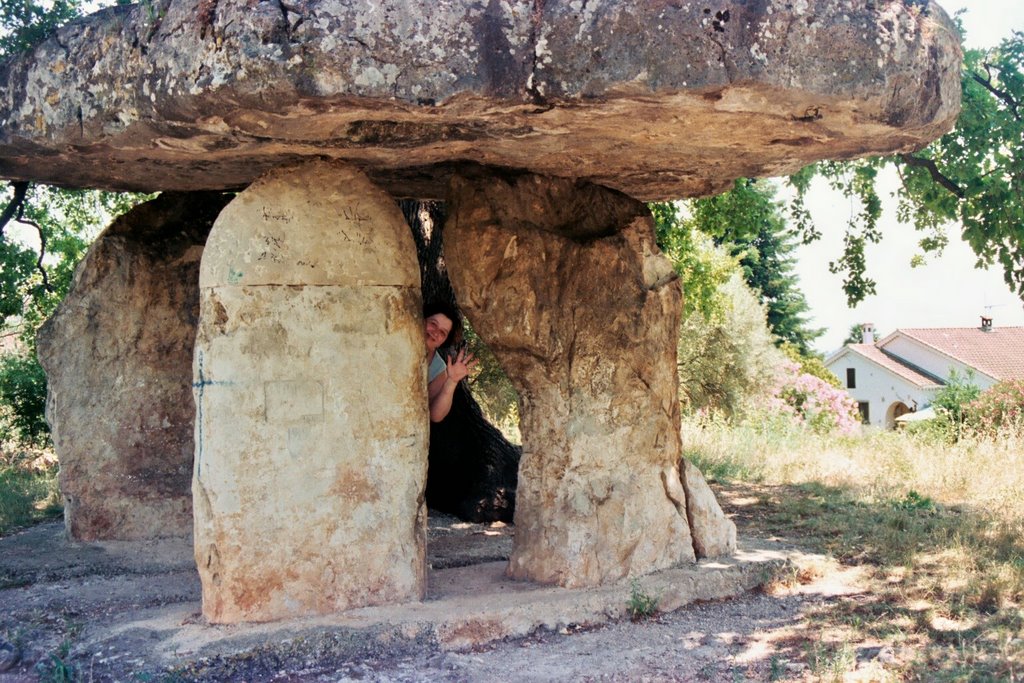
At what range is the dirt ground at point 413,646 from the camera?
13.1ft

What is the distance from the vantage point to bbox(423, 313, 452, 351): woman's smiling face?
246 inches

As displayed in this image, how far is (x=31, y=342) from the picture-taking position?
12.2 metres

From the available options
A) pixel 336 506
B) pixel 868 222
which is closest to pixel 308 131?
pixel 336 506

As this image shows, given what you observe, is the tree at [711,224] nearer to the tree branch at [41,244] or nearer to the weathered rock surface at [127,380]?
the weathered rock surface at [127,380]

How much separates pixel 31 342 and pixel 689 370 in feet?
38.6

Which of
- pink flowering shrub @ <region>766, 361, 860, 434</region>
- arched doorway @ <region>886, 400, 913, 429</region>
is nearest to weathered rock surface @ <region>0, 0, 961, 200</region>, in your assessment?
pink flowering shrub @ <region>766, 361, 860, 434</region>

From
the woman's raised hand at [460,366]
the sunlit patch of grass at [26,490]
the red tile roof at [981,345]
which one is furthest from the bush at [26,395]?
the red tile roof at [981,345]

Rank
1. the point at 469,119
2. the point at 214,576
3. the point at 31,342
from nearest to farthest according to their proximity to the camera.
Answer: the point at 469,119 < the point at 214,576 < the point at 31,342

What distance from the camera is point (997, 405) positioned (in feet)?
44.5

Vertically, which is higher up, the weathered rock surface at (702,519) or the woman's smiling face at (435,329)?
the woman's smiling face at (435,329)

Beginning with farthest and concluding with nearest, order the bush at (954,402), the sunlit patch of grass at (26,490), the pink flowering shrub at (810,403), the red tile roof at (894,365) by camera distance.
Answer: the red tile roof at (894,365) < the pink flowering shrub at (810,403) < the bush at (954,402) < the sunlit patch of grass at (26,490)

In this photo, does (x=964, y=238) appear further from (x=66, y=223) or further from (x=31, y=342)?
(x=31, y=342)

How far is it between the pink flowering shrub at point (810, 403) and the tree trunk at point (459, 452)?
366 inches

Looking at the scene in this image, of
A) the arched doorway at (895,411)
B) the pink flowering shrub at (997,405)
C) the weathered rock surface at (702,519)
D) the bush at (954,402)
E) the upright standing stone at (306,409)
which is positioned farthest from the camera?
the arched doorway at (895,411)
